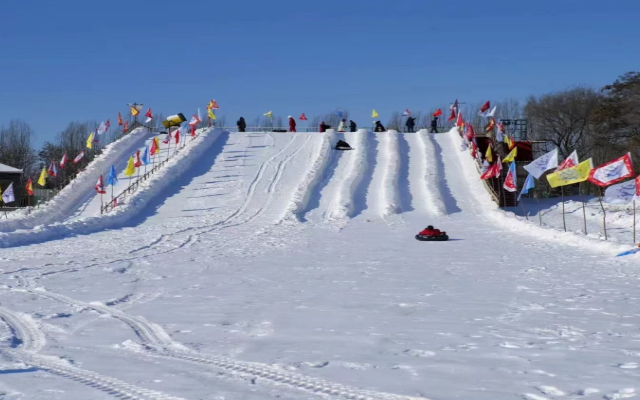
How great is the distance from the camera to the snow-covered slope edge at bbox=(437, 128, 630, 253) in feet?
65.7

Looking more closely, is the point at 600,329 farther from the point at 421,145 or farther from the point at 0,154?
the point at 0,154

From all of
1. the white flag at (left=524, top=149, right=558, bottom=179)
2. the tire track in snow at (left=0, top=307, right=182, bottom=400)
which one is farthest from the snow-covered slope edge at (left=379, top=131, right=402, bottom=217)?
the tire track in snow at (left=0, top=307, right=182, bottom=400)

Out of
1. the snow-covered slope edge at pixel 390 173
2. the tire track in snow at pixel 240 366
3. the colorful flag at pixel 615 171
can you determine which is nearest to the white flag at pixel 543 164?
the colorful flag at pixel 615 171

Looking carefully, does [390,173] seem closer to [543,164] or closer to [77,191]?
[77,191]

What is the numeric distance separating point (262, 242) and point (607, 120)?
32.5 m

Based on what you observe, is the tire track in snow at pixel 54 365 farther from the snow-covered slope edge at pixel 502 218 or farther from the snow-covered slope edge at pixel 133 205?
the snow-covered slope edge at pixel 502 218

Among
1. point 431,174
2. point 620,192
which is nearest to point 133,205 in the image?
point 431,174

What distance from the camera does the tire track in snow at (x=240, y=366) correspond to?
5980mm

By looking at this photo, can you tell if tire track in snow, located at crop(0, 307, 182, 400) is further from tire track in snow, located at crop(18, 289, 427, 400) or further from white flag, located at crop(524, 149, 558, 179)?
white flag, located at crop(524, 149, 558, 179)

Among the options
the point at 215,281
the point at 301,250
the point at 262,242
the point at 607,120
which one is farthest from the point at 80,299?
the point at 607,120

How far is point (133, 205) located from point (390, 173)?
510 inches

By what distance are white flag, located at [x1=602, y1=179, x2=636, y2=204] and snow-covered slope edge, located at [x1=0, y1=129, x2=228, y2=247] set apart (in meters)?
15.3

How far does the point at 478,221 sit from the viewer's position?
94.9ft

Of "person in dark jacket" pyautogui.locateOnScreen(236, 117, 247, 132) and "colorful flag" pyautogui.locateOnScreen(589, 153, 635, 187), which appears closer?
"colorful flag" pyautogui.locateOnScreen(589, 153, 635, 187)
